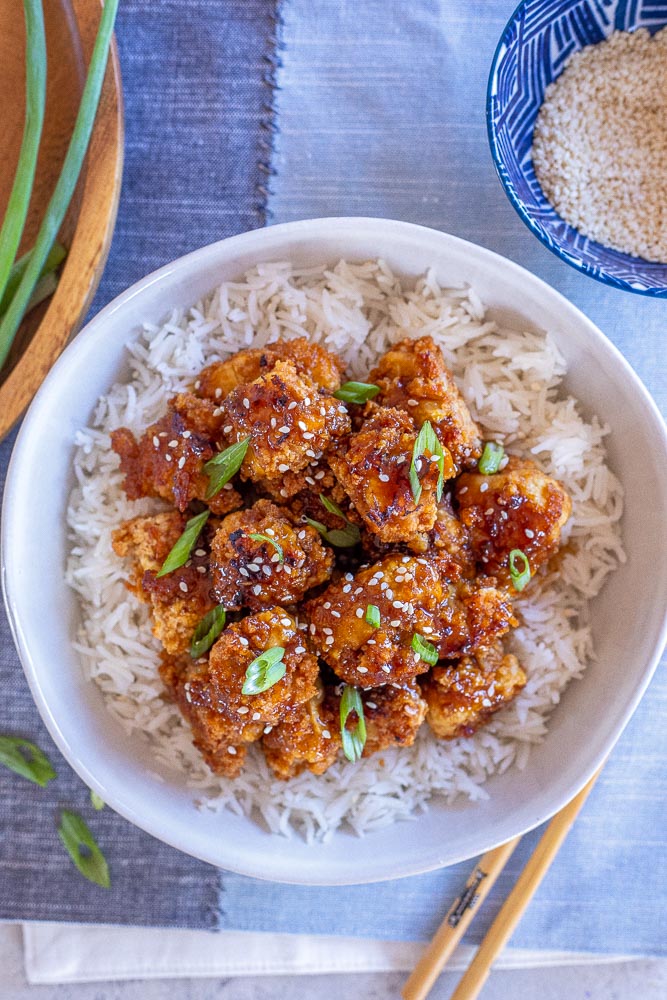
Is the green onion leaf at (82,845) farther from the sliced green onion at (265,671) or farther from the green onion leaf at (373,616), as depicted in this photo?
the green onion leaf at (373,616)

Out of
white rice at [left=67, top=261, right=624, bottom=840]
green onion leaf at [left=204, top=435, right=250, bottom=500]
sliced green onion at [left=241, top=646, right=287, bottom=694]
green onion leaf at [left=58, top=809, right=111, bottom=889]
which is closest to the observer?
sliced green onion at [left=241, top=646, right=287, bottom=694]

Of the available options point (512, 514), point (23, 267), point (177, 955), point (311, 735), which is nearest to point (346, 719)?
point (311, 735)

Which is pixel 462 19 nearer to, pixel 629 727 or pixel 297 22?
pixel 297 22

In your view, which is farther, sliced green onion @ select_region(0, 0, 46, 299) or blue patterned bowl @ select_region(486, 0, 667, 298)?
blue patterned bowl @ select_region(486, 0, 667, 298)

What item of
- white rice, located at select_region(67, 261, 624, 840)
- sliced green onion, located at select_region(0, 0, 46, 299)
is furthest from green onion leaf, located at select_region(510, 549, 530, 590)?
sliced green onion, located at select_region(0, 0, 46, 299)

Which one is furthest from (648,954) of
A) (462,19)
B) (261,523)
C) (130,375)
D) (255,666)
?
(462,19)

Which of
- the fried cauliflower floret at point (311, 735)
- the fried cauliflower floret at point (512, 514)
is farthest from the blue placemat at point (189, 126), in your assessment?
the fried cauliflower floret at point (311, 735)

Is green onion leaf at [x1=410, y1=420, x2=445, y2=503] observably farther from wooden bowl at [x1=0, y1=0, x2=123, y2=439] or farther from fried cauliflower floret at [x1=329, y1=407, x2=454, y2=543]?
wooden bowl at [x1=0, y1=0, x2=123, y2=439]
